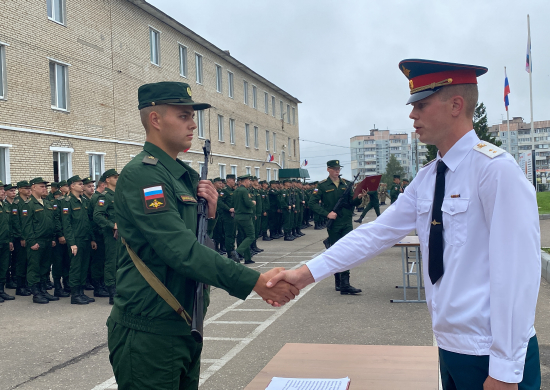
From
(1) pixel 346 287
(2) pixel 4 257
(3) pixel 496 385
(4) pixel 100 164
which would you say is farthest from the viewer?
(4) pixel 100 164

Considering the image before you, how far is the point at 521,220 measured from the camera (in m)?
1.88

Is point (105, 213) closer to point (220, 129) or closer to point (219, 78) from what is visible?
point (220, 129)

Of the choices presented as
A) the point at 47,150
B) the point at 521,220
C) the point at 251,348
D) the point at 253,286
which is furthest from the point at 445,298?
the point at 47,150

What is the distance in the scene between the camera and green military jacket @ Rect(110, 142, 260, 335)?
238 cm

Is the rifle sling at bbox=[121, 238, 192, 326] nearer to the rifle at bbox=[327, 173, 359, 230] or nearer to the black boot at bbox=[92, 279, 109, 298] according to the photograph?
the rifle at bbox=[327, 173, 359, 230]

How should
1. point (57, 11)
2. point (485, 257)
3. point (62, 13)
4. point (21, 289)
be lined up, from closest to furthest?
point (485, 257) < point (21, 289) < point (57, 11) < point (62, 13)

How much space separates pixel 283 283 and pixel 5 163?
600 inches

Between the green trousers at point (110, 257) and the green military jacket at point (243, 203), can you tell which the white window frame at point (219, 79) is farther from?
the green trousers at point (110, 257)

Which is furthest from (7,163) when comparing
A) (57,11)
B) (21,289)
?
(21,289)

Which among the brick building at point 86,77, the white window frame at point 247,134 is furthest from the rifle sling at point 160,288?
the white window frame at point 247,134

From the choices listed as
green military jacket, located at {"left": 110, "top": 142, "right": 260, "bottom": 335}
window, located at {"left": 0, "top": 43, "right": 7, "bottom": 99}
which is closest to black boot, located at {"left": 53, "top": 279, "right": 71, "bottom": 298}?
green military jacket, located at {"left": 110, "top": 142, "right": 260, "bottom": 335}

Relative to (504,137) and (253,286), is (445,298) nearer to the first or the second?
(253,286)

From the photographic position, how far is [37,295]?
31.3 ft

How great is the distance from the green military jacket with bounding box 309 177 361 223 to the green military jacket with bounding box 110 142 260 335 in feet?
22.1
